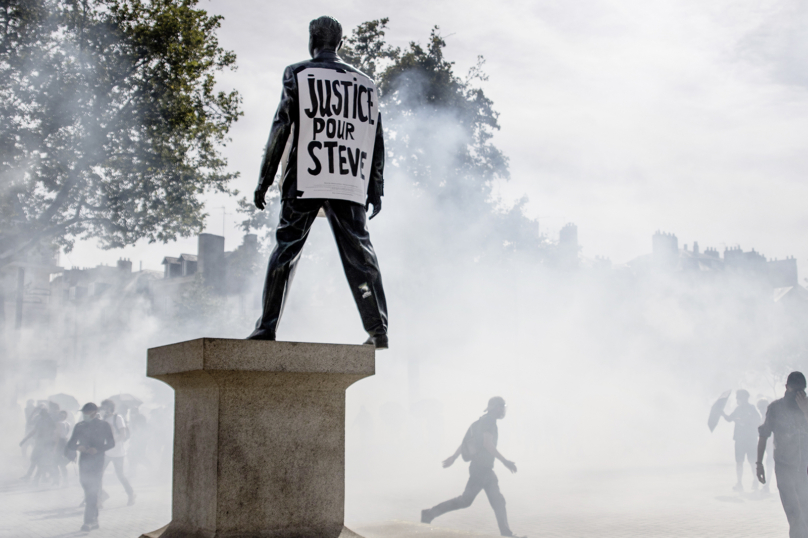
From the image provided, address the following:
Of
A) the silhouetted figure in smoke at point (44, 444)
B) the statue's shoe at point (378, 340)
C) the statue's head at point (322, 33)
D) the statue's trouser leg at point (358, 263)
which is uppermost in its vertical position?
the statue's head at point (322, 33)

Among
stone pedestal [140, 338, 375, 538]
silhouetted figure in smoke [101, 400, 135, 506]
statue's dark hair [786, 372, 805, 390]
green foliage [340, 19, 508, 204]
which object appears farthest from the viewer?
green foliage [340, 19, 508, 204]

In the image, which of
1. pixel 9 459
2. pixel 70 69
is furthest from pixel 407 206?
pixel 9 459

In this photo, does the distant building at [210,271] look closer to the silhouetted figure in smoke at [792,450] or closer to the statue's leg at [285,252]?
the silhouetted figure in smoke at [792,450]

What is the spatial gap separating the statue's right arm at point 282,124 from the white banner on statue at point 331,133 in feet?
0.12

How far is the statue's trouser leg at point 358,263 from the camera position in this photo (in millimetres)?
3156

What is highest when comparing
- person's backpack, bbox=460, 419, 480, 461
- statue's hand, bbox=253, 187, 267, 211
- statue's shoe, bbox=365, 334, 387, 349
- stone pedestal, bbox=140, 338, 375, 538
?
statue's hand, bbox=253, 187, 267, 211

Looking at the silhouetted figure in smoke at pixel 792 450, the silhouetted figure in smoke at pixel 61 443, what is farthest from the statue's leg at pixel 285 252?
the silhouetted figure in smoke at pixel 61 443

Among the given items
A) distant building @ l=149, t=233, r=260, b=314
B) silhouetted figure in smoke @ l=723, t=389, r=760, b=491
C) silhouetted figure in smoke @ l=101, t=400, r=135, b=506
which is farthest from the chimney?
silhouetted figure in smoke @ l=723, t=389, r=760, b=491

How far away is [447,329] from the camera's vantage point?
20734mm

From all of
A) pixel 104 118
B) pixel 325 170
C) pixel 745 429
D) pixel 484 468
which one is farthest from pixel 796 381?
pixel 104 118

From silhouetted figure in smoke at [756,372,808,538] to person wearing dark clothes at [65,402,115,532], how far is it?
6.70 metres

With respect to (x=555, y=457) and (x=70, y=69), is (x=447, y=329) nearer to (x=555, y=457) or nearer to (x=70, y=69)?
(x=555, y=457)

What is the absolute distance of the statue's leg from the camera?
2990 millimetres

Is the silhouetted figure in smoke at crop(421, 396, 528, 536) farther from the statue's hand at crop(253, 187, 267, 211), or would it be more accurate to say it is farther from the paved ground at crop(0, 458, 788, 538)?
the statue's hand at crop(253, 187, 267, 211)
